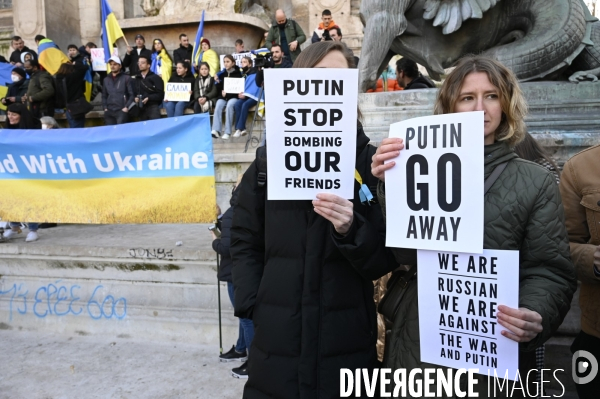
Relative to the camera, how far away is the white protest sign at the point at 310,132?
5.89 ft

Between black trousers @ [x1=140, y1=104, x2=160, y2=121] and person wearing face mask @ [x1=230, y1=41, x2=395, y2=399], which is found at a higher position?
black trousers @ [x1=140, y1=104, x2=160, y2=121]

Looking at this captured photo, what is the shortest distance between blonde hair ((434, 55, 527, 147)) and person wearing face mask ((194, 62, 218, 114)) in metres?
8.33

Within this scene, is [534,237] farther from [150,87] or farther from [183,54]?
[183,54]

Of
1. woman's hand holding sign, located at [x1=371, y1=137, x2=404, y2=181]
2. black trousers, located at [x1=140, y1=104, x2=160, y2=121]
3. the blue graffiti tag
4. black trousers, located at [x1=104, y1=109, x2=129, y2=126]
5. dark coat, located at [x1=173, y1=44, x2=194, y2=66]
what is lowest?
the blue graffiti tag

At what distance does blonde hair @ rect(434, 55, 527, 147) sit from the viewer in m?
1.70

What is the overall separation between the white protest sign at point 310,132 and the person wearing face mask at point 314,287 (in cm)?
8

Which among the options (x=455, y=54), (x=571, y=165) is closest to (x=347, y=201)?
(x=571, y=165)

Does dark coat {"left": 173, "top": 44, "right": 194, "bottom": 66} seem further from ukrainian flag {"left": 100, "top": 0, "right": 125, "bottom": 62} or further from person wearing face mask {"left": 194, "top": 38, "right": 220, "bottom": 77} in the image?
ukrainian flag {"left": 100, "top": 0, "right": 125, "bottom": 62}

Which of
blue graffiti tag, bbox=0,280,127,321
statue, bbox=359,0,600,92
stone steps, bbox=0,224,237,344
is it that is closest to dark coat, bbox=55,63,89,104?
stone steps, bbox=0,224,237,344

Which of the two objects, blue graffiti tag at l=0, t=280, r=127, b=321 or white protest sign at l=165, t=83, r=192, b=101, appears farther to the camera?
white protest sign at l=165, t=83, r=192, b=101

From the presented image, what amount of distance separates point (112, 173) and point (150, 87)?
5816 mm

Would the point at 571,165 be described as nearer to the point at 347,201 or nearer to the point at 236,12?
the point at 347,201

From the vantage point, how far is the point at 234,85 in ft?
29.7

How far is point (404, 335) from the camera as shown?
1803 millimetres
